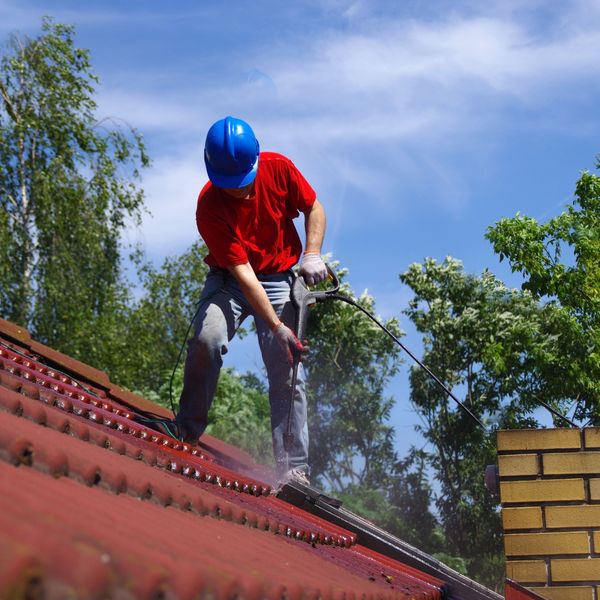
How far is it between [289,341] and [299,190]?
759mm

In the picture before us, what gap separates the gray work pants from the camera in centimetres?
444

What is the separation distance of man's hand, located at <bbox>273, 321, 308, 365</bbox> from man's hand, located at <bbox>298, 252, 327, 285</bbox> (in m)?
0.28

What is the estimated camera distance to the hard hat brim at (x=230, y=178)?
4219 mm

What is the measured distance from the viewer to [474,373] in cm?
1745

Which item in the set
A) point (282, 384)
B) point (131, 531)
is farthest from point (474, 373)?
point (131, 531)

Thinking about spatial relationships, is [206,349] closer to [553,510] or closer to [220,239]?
Answer: [220,239]

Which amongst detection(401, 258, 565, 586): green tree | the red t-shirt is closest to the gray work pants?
the red t-shirt

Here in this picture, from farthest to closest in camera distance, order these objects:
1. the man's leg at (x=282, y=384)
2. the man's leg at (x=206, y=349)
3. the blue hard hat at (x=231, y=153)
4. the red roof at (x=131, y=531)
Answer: the man's leg at (x=282, y=384)
the man's leg at (x=206, y=349)
the blue hard hat at (x=231, y=153)
the red roof at (x=131, y=531)

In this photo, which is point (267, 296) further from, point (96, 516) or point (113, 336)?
point (113, 336)

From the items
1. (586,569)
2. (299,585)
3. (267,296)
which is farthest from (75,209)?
(299,585)

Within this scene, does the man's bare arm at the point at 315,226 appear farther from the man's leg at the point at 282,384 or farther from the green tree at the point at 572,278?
the green tree at the point at 572,278

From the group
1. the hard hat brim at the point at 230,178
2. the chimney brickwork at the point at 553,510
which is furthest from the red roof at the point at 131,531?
the hard hat brim at the point at 230,178

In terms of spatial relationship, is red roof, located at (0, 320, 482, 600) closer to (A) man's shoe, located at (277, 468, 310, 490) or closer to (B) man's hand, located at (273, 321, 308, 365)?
(A) man's shoe, located at (277, 468, 310, 490)

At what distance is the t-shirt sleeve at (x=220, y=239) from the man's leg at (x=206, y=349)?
211mm
